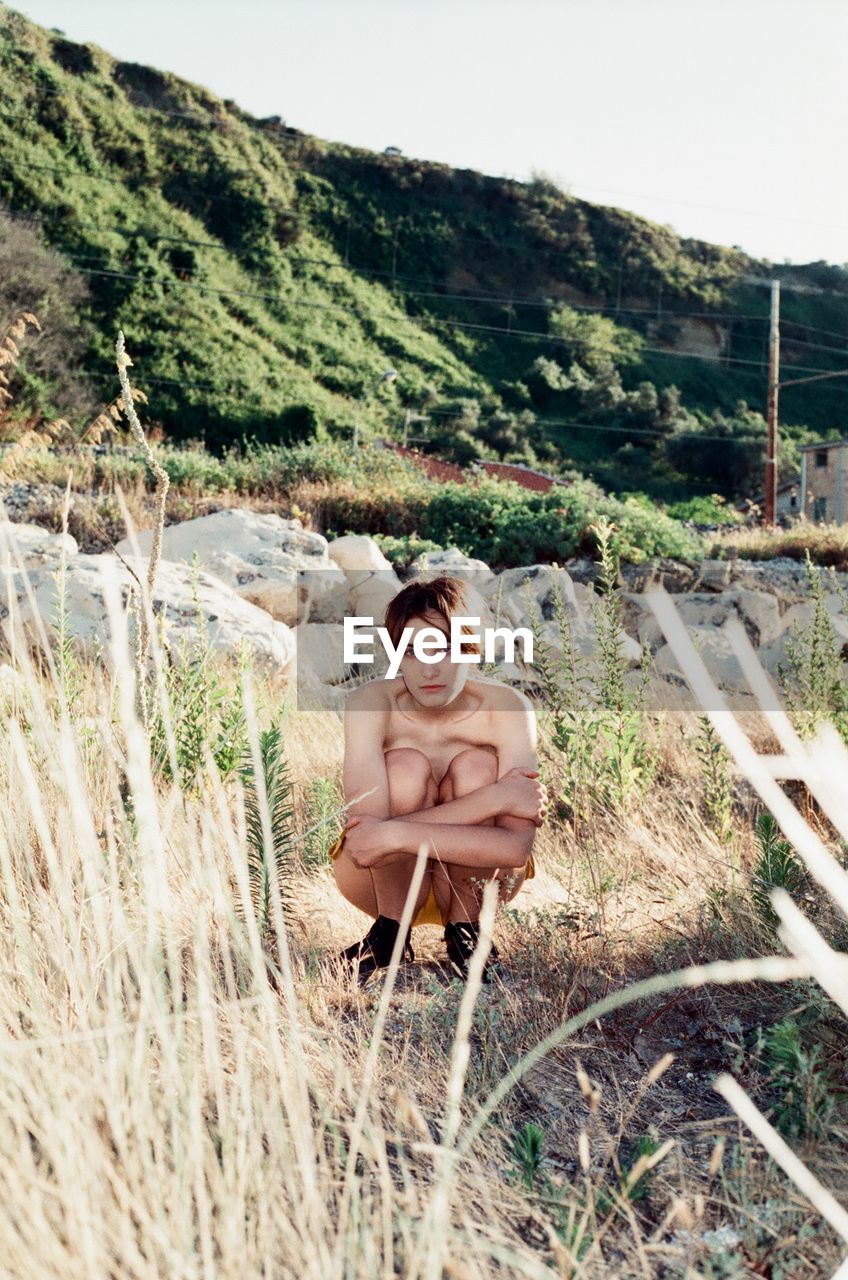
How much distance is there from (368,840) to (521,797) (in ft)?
1.27

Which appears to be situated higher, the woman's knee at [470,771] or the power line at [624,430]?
the power line at [624,430]

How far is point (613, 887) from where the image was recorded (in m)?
2.81

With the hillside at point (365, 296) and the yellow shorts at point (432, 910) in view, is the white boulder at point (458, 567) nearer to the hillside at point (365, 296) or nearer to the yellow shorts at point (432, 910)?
the yellow shorts at point (432, 910)

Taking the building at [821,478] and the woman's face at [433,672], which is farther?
the building at [821,478]

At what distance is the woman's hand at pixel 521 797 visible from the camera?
2463mm

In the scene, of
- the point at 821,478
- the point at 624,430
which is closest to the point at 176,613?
the point at 821,478

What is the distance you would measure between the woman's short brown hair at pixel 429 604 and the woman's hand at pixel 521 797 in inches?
14.4

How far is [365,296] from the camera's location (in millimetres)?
37594

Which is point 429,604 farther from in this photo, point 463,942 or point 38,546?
point 38,546

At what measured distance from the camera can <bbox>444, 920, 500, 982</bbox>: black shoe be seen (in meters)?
2.50

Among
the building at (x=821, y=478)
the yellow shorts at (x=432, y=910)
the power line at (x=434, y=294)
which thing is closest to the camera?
the yellow shorts at (x=432, y=910)

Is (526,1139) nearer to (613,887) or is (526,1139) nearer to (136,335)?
(613,887)

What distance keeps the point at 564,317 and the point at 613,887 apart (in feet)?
137

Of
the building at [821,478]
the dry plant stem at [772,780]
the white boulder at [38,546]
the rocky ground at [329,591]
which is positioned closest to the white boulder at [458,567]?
the rocky ground at [329,591]
